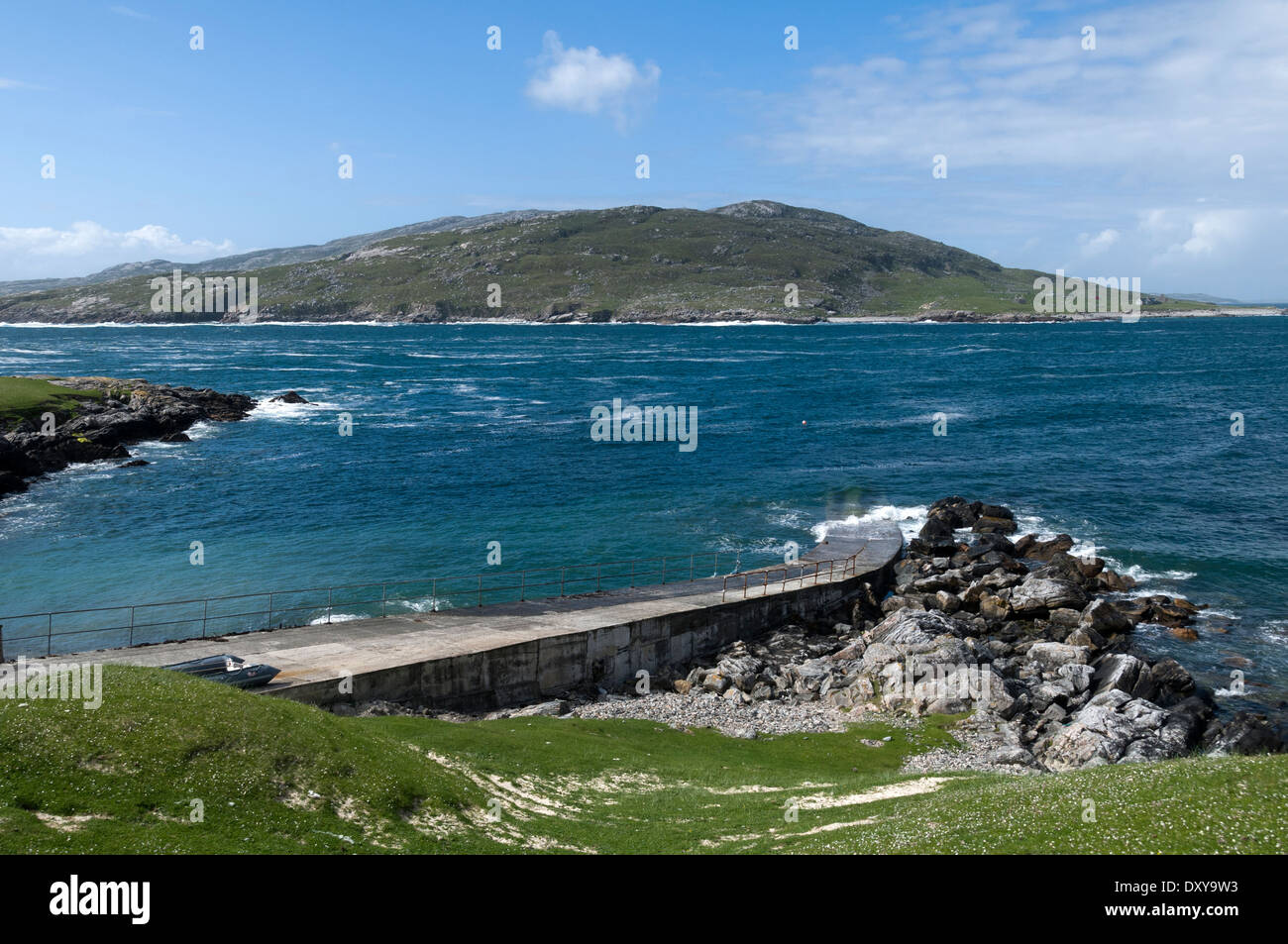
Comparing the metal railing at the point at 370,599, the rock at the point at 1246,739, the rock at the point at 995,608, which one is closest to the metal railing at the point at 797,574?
the metal railing at the point at 370,599

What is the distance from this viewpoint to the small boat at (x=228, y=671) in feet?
87.6

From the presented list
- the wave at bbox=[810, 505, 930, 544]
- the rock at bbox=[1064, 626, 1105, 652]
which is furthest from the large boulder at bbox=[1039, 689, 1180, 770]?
the wave at bbox=[810, 505, 930, 544]

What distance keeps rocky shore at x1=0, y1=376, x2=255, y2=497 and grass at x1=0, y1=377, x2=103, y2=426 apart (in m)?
0.26

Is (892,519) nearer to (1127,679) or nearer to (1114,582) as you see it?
(1114,582)

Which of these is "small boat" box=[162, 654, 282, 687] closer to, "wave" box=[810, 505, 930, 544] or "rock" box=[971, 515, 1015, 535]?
"wave" box=[810, 505, 930, 544]

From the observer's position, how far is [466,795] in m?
20.2

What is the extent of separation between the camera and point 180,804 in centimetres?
1587

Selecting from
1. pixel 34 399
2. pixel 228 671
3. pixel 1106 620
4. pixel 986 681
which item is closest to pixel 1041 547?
pixel 1106 620

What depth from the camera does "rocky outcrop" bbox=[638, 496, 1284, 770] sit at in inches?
1116

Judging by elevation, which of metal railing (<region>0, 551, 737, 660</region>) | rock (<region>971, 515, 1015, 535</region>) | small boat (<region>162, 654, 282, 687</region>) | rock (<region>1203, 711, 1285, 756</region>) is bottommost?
rock (<region>1203, 711, 1285, 756</region>)

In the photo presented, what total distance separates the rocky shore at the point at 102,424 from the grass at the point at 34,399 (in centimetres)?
26

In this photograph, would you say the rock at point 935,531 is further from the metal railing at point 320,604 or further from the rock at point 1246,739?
the rock at point 1246,739

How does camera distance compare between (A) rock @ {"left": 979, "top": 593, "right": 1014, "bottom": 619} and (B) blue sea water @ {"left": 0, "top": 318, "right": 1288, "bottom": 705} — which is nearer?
(A) rock @ {"left": 979, "top": 593, "right": 1014, "bottom": 619}

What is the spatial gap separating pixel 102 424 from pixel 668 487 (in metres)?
53.8
